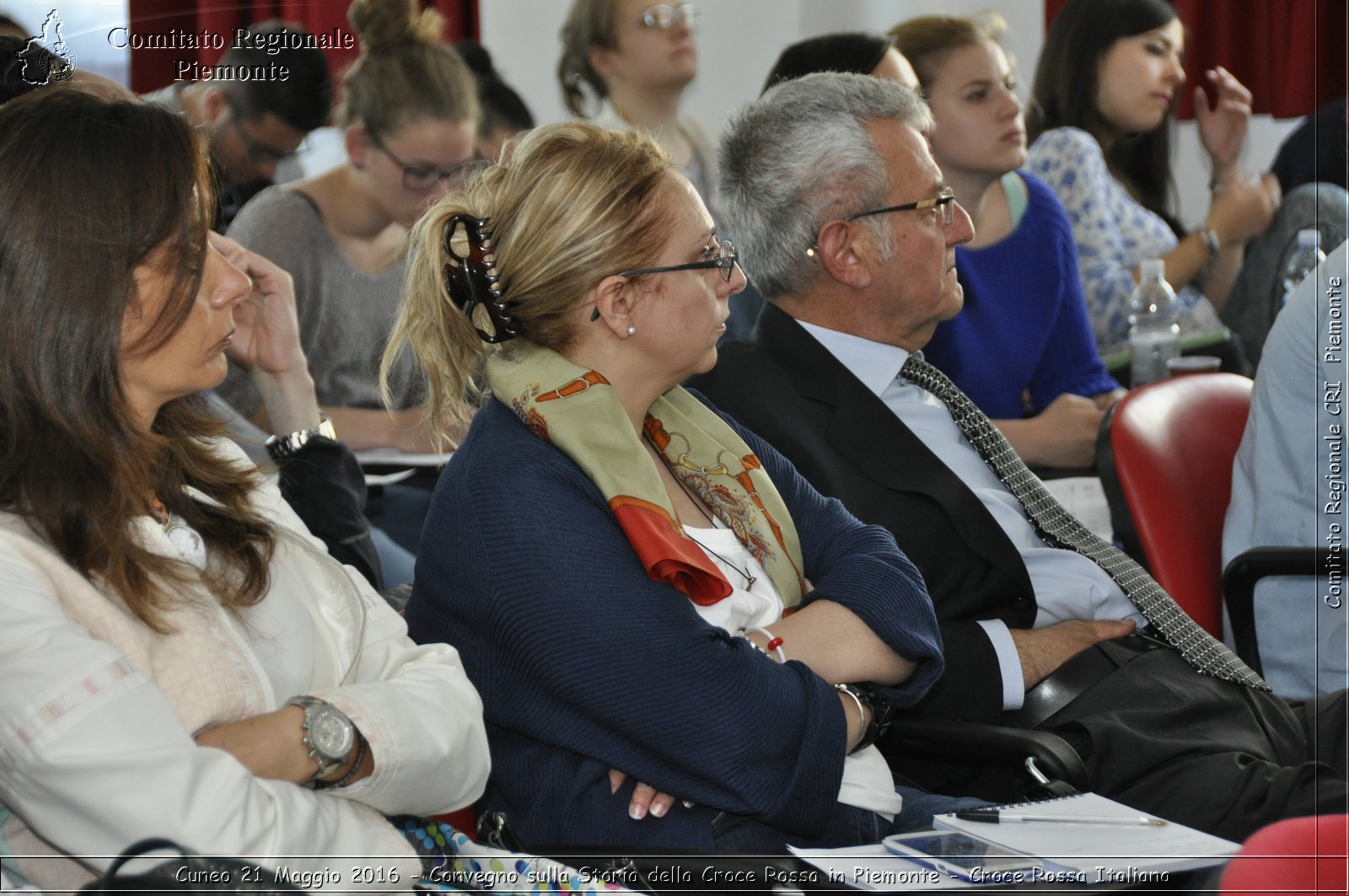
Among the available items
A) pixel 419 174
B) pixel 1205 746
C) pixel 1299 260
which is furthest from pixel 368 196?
pixel 1299 260

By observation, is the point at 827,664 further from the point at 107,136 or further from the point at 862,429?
the point at 107,136

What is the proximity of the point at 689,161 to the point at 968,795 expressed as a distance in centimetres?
238

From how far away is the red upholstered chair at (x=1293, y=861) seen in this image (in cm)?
114

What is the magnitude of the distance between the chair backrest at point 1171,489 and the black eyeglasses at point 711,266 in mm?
859

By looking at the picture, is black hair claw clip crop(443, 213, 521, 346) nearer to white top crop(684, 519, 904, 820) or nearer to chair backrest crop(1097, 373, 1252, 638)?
white top crop(684, 519, 904, 820)

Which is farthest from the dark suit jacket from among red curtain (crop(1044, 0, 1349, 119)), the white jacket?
red curtain (crop(1044, 0, 1349, 119))

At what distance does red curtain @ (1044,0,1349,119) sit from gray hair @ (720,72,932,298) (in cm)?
337

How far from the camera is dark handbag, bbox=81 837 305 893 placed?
1001mm

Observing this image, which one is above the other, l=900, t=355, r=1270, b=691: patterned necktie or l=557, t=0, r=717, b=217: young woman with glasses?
l=557, t=0, r=717, b=217: young woman with glasses

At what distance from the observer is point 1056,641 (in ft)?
6.54

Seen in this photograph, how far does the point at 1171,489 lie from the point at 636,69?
6.85ft

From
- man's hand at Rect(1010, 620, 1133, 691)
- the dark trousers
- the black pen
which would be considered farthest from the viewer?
man's hand at Rect(1010, 620, 1133, 691)

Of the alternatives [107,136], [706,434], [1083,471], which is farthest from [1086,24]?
[107,136]

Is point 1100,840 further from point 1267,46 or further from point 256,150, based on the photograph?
point 1267,46
